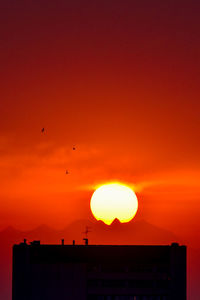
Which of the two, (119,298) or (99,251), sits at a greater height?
(99,251)

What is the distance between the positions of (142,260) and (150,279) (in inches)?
175

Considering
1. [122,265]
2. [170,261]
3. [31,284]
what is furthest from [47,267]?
[170,261]

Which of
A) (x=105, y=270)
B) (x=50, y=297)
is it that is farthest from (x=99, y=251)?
(x=50, y=297)

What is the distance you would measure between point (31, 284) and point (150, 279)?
23103 millimetres

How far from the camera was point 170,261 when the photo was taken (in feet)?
473

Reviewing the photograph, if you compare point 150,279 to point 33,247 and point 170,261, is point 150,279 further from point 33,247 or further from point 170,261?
point 33,247

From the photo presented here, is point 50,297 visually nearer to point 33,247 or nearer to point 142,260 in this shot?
point 33,247

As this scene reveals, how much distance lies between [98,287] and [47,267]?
35.1 ft

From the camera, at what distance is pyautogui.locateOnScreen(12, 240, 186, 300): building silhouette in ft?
472

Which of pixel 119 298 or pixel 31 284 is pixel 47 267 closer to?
pixel 31 284

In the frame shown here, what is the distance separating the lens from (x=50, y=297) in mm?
146500

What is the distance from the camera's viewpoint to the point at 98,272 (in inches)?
5684

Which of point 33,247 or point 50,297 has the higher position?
point 33,247

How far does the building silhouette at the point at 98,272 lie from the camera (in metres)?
144
